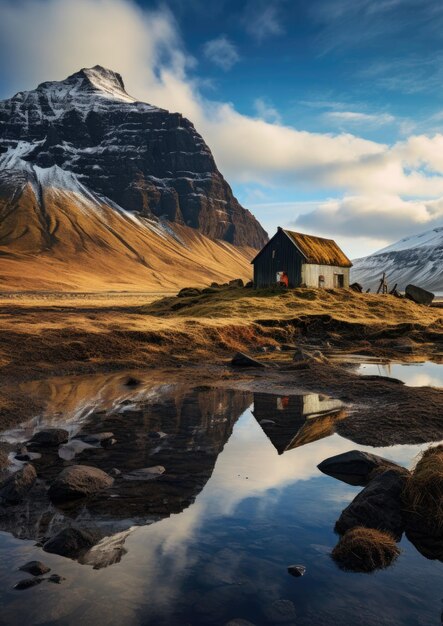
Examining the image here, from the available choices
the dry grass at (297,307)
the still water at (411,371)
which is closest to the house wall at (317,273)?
the dry grass at (297,307)

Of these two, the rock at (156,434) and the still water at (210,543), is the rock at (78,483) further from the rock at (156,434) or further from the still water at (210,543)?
the rock at (156,434)

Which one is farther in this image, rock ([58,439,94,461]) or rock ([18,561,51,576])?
rock ([58,439,94,461])

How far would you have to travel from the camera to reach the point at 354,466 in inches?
399

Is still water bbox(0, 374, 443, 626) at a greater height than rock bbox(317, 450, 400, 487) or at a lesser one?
lesser

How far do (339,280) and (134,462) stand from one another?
5031 centimetres

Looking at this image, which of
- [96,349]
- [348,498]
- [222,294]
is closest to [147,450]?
[348,498]

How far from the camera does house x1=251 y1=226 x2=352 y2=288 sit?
52.3 m

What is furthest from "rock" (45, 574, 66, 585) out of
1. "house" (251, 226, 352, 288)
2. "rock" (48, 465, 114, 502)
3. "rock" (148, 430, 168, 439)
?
"house" (251, 226, 352, 288)

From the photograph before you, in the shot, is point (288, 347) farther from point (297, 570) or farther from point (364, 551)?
point (297, 570)

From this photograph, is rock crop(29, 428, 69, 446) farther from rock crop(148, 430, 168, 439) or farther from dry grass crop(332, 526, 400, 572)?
dry grass crop(332, 526, 400, 572)

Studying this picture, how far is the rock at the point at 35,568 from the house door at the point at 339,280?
174ft

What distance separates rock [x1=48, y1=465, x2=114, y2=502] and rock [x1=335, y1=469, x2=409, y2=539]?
4.36m

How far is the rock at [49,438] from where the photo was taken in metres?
11.6

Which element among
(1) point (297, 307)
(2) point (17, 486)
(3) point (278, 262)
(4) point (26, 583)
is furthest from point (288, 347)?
(4) point (26, 583)
